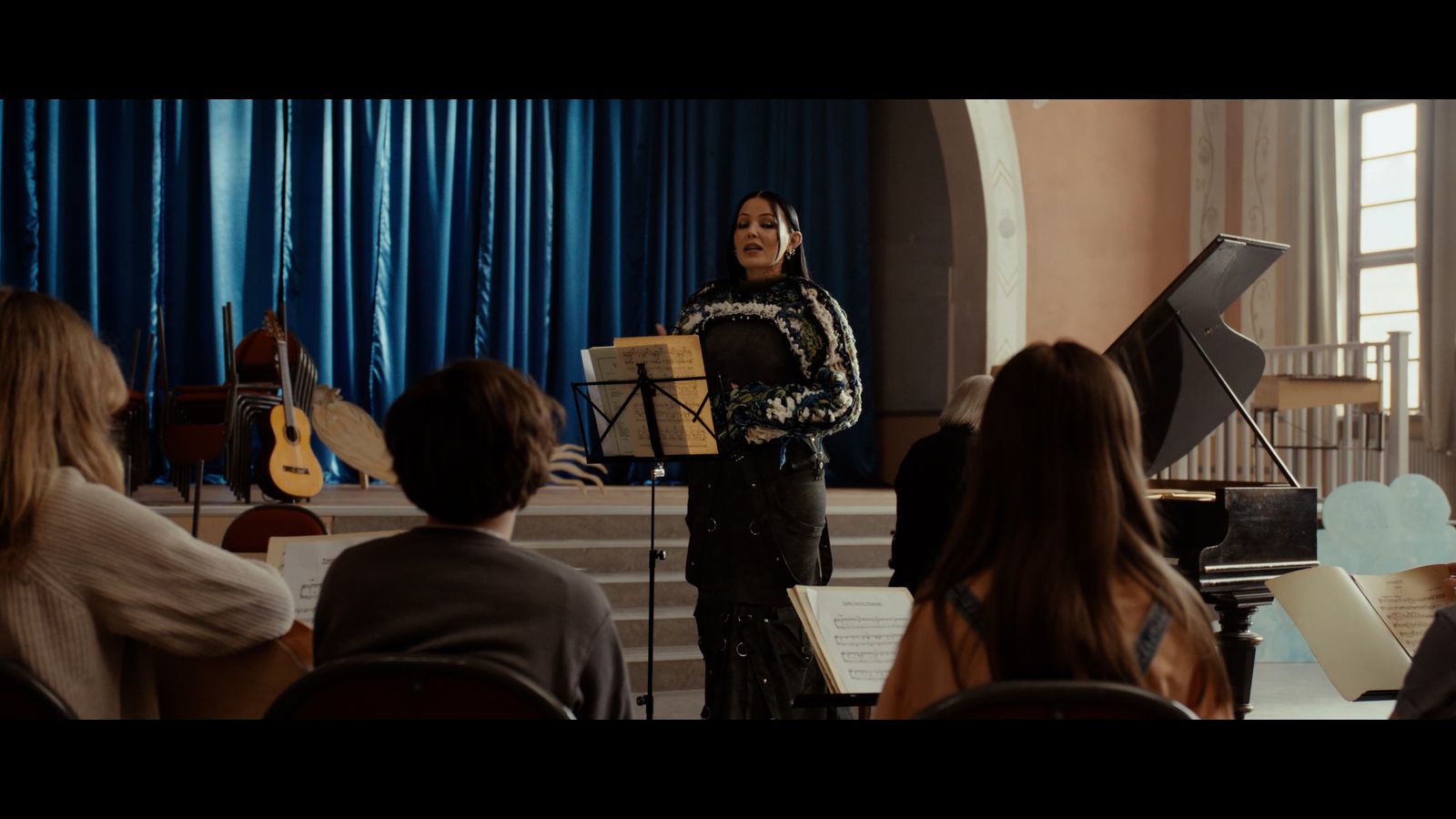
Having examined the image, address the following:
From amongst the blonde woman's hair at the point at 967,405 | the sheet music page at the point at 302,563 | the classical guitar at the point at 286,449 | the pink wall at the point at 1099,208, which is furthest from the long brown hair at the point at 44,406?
the pink wall at the point at 1099,208

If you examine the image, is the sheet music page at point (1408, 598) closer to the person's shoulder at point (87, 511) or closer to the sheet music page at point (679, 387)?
the sheet music page at point (679, 387)

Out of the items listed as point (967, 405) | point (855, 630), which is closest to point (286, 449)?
point (967, 405)

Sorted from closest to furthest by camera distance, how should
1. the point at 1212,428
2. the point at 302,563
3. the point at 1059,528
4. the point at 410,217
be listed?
the point at 1059,528 < the point at 302,563 < the point at 1212,428 < the point at 410,217

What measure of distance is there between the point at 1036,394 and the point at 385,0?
35.7 inches

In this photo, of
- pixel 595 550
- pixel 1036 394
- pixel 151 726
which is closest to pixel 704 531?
pixel 1036 394

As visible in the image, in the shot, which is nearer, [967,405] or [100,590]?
[100,590]

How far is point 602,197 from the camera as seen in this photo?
854 cm

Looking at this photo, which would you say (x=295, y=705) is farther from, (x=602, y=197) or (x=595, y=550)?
(x=602, y=197)

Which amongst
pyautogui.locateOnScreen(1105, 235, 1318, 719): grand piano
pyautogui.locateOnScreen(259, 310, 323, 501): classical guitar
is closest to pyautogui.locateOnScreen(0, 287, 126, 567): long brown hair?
pyautogui.locateOnScreen(1105, 235, 1318, 719): grand piano

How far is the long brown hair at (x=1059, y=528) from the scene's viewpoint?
4.17 feet

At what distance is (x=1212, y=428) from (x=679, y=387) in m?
1.90

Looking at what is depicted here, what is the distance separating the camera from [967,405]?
3.29m

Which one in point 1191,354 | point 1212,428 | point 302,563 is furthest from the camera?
point 1212,428

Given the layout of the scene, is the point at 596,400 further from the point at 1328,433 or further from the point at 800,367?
the point at 1328,433
